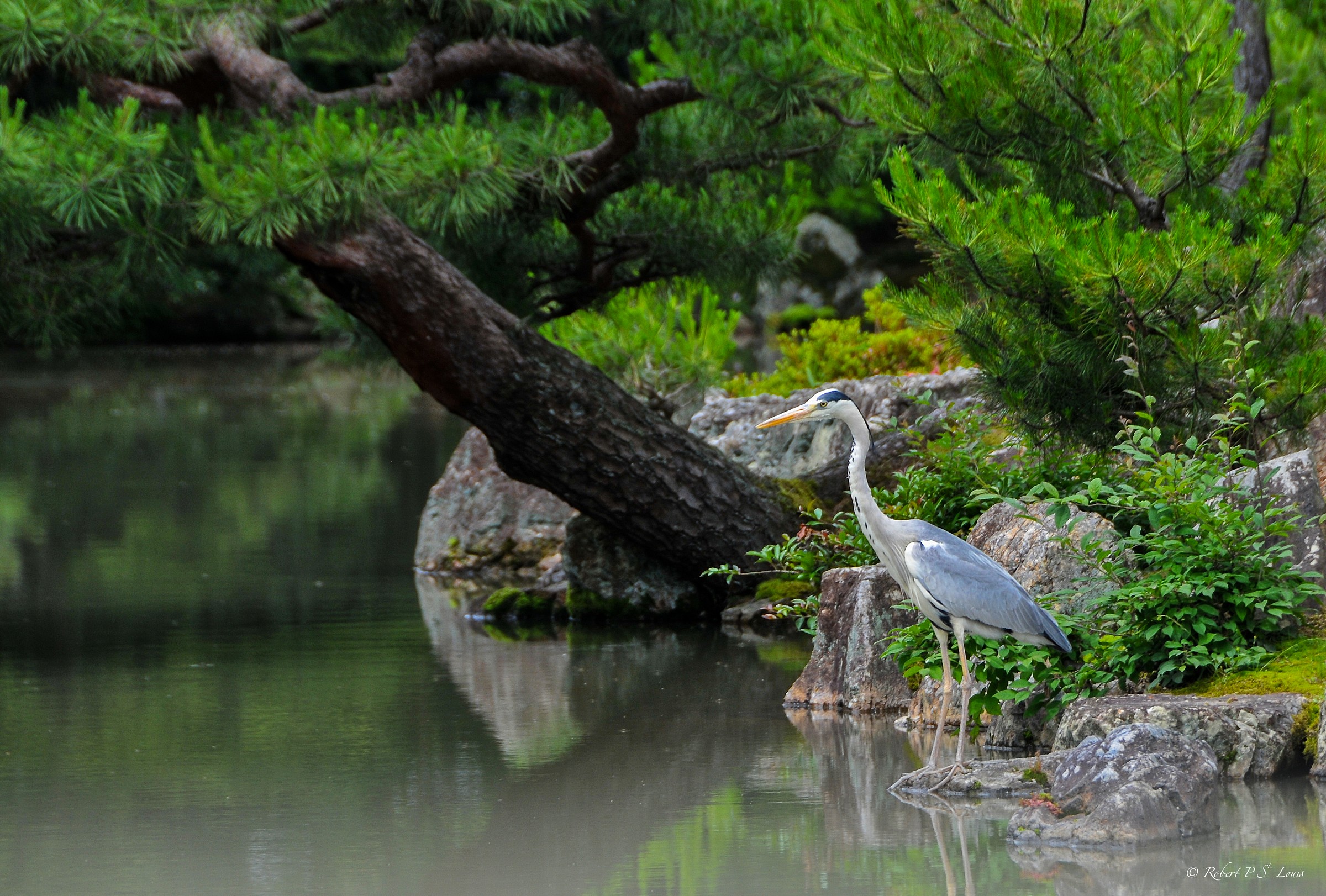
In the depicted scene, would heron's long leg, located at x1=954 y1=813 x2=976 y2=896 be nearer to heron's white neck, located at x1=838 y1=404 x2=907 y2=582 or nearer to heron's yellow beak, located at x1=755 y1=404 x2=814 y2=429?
heron's white neck, located at x1=838 y1=404 x2=907 y2=582

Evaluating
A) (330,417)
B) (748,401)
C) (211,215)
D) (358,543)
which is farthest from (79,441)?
(211,215)

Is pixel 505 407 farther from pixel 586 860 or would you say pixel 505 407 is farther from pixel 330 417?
pixel 330 417

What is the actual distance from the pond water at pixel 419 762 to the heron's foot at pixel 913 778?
5 cm

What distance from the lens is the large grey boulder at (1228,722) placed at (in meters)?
4.44

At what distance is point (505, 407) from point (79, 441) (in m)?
11.1

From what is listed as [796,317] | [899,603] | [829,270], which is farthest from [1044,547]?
[829,270]

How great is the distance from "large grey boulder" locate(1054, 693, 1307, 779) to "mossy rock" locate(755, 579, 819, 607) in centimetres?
286

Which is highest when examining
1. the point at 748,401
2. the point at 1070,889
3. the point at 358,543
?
the point at 748,401

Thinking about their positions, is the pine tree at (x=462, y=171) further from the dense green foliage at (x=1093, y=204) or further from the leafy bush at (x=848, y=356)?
the leafy bush at (x=848, y=356)

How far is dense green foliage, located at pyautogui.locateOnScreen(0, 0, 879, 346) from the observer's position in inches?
225

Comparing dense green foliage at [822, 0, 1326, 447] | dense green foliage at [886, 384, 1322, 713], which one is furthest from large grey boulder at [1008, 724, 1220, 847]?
dense green foliage at [822, 0, 1326, 447]

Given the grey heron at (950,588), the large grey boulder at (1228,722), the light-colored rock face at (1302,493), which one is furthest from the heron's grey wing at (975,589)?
the light-colored rock face at (1302,493)

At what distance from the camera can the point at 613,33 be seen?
26.6ft

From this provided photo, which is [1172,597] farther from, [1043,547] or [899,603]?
[899,603]
